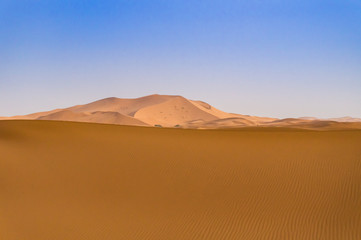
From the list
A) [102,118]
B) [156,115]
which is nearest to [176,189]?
[102,118]

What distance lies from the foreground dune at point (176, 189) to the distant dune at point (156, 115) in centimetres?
4386

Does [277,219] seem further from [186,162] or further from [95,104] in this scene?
[95,104]

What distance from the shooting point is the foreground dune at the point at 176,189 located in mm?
6293

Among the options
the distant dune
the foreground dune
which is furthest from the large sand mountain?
the foreground dune

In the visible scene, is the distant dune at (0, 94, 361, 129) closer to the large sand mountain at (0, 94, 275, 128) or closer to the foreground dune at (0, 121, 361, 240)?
the large sand mountain at (0, 94, 275, 128)

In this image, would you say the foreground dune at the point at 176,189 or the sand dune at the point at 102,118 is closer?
the foreground dune at the point at 176,189

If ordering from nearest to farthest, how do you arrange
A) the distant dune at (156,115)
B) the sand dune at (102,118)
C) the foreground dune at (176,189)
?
the foreground dune at (176,189)
the sand dune at (102,118)
the distant dune at (156,115)

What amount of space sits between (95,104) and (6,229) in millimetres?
126464

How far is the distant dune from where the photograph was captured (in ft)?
227

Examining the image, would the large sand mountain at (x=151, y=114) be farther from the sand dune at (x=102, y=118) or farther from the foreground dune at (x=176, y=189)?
the foreground dune at (x=176, y=189)

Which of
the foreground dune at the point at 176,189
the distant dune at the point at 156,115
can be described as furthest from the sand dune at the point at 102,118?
the foreground dune at the point at 176,189

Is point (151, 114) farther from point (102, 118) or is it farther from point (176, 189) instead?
point (176, 189)

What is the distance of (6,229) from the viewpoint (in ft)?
20.1

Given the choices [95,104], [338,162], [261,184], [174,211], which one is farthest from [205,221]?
[95,104]
